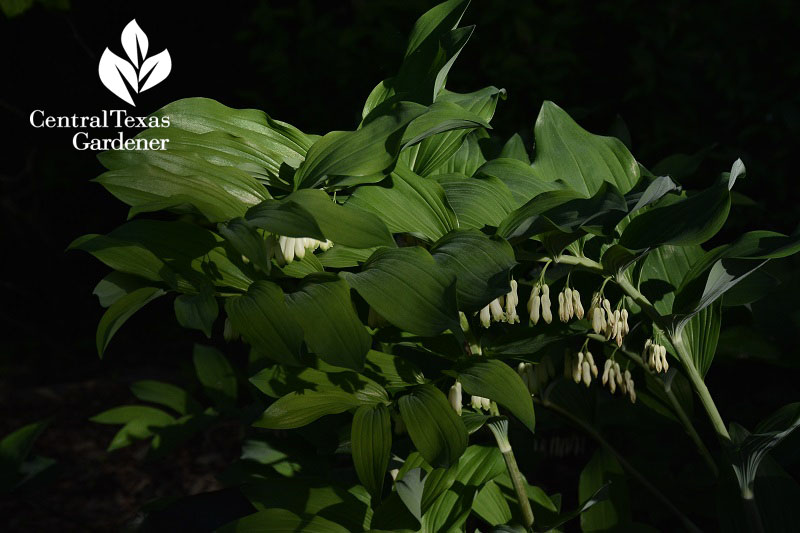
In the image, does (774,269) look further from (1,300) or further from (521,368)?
(1,300)

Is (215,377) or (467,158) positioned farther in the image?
(215,377)

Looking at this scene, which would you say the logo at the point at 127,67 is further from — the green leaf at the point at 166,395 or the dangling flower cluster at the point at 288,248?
the dangling flower cluster at the point at 288,248

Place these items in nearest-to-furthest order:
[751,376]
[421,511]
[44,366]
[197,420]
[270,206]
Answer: [270,206], [421,511], [197,420], [751,376], [44,366]

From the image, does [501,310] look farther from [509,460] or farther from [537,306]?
[509,460]

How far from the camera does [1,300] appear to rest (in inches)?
191

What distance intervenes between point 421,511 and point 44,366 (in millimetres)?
4095

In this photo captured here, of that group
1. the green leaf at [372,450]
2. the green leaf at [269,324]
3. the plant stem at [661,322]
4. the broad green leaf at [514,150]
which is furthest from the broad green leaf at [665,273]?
the green leaf at [269,324]

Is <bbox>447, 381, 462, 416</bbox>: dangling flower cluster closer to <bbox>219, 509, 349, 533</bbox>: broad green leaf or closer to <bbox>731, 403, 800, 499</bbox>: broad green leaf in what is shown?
<bbox>219, 509, 349, 533</bbox>: broad green leaf

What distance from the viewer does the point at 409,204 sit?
102 cm

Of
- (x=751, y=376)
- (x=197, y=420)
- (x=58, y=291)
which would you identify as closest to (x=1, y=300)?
(x=58, y=291)

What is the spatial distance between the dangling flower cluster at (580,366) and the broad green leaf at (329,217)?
44 cm

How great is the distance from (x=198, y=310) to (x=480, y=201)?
0.40m

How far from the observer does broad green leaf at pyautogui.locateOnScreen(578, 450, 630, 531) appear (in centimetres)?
141

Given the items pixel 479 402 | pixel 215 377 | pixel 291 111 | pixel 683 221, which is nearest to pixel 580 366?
pixel 479 402
